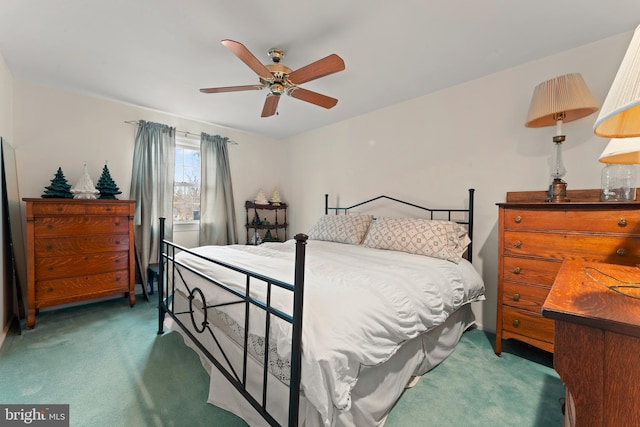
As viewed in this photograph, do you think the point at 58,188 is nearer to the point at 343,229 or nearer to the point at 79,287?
the point at 79,287

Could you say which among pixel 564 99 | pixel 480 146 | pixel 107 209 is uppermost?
pixel 564 99

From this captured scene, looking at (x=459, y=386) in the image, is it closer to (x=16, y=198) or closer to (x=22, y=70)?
(x=16, y=198)

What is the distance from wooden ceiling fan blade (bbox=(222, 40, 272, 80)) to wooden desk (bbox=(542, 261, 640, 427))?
1855mm

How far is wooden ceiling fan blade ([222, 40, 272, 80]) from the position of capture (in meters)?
1.58

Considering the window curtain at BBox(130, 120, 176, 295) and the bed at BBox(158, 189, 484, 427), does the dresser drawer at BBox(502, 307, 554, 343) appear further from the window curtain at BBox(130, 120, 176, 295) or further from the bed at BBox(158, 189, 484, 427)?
the window curtain at BBox(130, 120, 176, 295)

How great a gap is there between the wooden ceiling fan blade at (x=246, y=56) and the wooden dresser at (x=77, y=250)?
2.15 m

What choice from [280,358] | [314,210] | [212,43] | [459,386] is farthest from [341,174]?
[280,358]

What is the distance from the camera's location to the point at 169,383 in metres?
1.67

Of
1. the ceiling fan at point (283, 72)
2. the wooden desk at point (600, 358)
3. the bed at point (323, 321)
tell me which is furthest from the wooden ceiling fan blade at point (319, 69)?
the wooden desk at point (600, 358)

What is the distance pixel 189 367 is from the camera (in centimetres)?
183

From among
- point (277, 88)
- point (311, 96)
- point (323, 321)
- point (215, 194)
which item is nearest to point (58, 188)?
point (215, 194)

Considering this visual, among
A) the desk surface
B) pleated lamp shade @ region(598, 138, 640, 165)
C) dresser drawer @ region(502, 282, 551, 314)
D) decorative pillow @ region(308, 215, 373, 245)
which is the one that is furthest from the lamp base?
decorative pillow @ region(308, 215, 373, 245)

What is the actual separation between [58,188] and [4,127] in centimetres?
62

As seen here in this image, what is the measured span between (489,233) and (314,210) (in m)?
2.43
